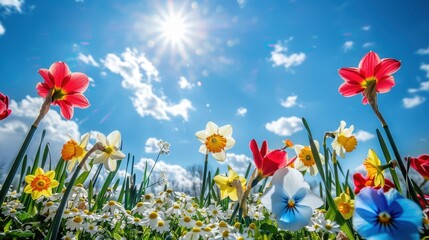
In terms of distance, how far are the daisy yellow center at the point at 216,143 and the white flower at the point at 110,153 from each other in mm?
799

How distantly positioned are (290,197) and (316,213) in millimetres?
1094

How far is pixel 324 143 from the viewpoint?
2.14 metres

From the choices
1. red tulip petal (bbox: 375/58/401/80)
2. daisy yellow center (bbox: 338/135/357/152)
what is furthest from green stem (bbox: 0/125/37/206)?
daisy yellow center (bbox: 338/135/357/152)

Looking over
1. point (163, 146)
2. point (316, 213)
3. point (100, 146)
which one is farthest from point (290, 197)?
point (163, 146)

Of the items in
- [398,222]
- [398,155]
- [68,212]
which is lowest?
[68,212]

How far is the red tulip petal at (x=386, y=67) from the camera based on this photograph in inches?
55.3

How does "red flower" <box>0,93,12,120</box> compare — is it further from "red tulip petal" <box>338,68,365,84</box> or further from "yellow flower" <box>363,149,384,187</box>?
"yellow flower" <box>363,149,384,187</box>

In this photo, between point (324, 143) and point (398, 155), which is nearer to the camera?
point (398, 155)

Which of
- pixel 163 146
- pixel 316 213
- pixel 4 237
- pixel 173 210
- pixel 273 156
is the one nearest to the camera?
pixel 273 156

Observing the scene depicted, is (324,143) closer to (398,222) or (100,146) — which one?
(398,222)

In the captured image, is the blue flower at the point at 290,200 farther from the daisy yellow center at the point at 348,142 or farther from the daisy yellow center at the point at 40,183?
the daisy yellow center at the point at 40,183

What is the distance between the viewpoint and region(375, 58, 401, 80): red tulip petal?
140cm

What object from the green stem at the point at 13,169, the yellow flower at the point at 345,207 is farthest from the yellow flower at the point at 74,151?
the yellow flower at the point at 345,207

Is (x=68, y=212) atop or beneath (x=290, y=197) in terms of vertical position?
beneath
